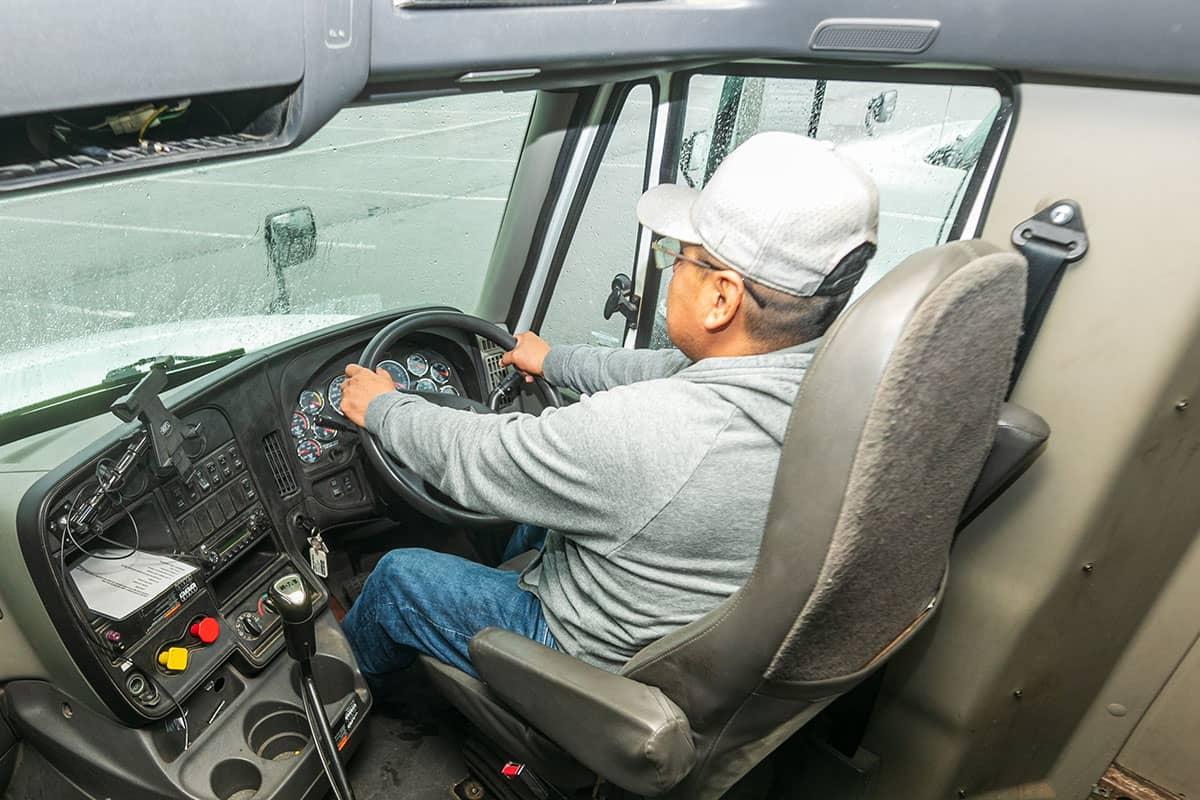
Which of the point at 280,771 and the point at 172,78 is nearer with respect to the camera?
the point at 172,78

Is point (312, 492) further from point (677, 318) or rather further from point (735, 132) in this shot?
point (735, 132)

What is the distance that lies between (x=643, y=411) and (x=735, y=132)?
3.49 ft

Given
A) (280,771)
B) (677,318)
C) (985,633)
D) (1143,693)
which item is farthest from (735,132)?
(280,771)

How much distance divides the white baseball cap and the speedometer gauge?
1.07 meters

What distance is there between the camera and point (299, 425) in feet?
5.82

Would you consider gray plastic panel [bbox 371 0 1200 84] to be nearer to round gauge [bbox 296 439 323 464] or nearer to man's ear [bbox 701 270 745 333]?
man's ear [bbox 701 270 745 333]

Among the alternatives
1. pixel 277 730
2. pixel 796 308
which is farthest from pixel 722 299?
pixel 277 730

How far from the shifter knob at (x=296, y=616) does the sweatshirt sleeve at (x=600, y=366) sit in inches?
29.1

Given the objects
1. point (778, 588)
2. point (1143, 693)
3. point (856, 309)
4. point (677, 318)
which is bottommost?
point (1143, 693)

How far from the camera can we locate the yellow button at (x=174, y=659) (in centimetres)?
144

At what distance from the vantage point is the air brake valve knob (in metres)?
1.51

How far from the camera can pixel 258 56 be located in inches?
33.1

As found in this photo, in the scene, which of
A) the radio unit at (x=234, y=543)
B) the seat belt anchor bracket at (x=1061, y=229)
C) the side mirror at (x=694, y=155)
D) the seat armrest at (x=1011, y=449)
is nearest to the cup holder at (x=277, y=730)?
the radio unit at (x=234, y=543)

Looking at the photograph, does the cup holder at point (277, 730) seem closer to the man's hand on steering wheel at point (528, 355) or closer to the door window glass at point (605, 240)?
the man's hand on steering wheel at point (528, 355)
